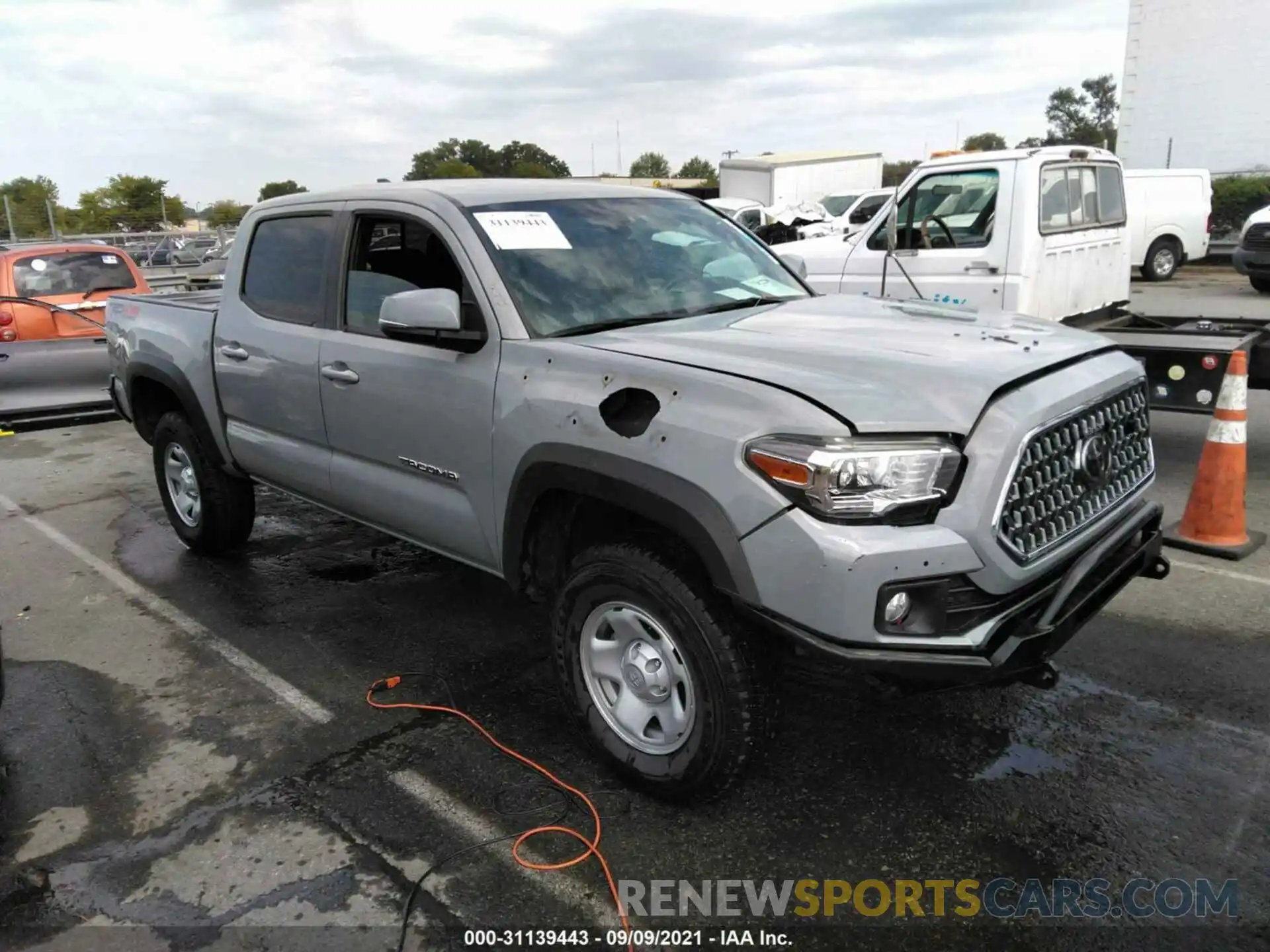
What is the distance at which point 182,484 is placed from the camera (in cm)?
567

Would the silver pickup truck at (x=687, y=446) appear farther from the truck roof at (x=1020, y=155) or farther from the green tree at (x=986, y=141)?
the green tree at (x=986, y=141)

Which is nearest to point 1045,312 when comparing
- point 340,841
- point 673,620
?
point 673,620

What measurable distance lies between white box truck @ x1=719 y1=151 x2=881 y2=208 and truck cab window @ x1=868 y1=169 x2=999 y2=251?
68.0 feet

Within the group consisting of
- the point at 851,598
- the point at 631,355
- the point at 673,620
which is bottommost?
the point at 673,620

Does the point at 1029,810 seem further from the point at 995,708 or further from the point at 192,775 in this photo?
the point at 192,775

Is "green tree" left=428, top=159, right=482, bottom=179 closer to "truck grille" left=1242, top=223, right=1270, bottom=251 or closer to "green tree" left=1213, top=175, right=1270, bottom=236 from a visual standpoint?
"truck grille" left=1242, top=223, right=1270, bottom=251

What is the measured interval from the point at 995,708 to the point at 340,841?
2.39 metres

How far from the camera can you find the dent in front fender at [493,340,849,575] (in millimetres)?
2594

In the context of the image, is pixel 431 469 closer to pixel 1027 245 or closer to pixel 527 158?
pixel 1027 245

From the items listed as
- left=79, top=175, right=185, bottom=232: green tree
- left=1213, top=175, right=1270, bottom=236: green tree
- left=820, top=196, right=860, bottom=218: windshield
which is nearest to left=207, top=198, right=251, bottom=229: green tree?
left=79, top=175, right=185, bottom=232: green tree

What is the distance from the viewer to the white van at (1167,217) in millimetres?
18594

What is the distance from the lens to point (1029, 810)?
3055 mm

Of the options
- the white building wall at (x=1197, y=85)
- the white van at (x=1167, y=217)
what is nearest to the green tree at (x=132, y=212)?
the white van at (x=1167, y=217)

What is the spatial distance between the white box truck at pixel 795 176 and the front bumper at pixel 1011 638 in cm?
2582
